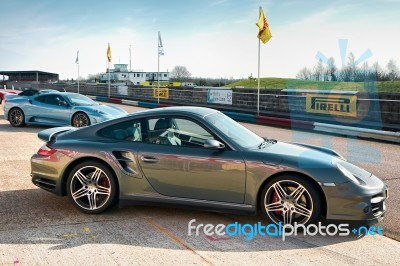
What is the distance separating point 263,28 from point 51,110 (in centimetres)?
1191

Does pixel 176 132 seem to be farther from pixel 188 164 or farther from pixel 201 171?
pixel 201 171

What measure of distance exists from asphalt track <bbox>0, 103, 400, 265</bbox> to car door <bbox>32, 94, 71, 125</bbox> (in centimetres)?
744

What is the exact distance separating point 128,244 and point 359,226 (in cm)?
241

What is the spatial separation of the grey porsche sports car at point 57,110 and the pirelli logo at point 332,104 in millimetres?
9478

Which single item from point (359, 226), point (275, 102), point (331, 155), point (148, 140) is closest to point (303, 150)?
point (331, 155)

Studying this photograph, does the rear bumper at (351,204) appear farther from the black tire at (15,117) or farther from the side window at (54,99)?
the black tire at (15,117)

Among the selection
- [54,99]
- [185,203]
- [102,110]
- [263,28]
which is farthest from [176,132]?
[263,28]

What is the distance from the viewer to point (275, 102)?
77.3 feet

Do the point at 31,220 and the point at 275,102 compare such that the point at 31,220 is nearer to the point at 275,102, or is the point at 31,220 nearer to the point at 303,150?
the point at 303,150

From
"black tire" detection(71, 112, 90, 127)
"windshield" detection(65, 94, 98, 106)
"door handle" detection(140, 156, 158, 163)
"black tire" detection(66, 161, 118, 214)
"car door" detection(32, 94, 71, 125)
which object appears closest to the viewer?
"door handle" detection(140, 156, 158, 163)

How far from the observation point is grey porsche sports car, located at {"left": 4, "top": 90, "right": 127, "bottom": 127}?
505 inches

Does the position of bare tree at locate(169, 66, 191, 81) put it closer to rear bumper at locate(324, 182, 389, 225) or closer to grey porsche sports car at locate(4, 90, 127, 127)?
grey porsche sports car at locate(4, 90, 127, 127)

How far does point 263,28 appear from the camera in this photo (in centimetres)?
2097

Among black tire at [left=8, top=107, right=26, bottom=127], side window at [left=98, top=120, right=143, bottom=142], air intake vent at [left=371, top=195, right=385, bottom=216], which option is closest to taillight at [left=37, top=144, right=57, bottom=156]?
side window at [left=98, top=120, right=143, bottom=142]
